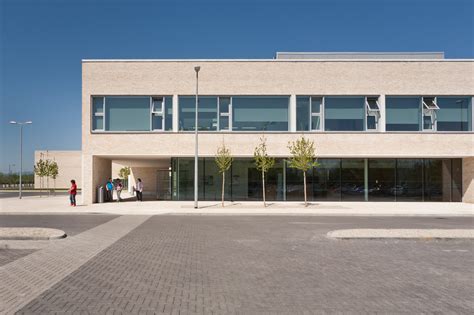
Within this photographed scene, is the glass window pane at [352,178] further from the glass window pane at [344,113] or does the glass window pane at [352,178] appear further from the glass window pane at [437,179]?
the glass window pane at [437,179]

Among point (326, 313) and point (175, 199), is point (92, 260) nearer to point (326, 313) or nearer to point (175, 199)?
point (326, 313)

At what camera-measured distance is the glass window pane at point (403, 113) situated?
26.2m

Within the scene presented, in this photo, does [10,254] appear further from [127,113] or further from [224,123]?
[224,123]

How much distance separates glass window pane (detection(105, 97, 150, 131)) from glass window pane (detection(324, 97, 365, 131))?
12.5m

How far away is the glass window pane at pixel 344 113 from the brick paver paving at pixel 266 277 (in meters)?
15.7

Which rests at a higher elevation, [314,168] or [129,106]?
[129,106]

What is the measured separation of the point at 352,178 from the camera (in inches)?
1071

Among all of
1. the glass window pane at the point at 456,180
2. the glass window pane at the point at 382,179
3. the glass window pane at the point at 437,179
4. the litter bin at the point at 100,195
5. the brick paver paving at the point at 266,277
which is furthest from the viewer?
the glass window pane at the point at 456,180

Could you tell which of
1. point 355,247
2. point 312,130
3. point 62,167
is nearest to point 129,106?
point 312,130

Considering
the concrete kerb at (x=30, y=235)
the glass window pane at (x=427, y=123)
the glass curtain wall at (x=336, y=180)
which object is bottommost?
the concrete kerb at (x=30, y=235)

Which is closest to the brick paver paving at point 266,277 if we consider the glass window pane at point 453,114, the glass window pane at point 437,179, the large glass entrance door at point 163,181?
the glass window pane at point 453,114

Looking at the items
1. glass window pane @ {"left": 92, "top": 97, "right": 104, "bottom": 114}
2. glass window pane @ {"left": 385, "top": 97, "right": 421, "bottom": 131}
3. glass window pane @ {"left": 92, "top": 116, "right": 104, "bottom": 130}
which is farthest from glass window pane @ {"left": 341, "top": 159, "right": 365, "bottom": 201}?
glass window pane @ {"left": 92, "top": 97, "right": 104, "bottom": 114}

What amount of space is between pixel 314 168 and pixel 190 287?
70.4 feet

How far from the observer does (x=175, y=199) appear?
27891 mm
